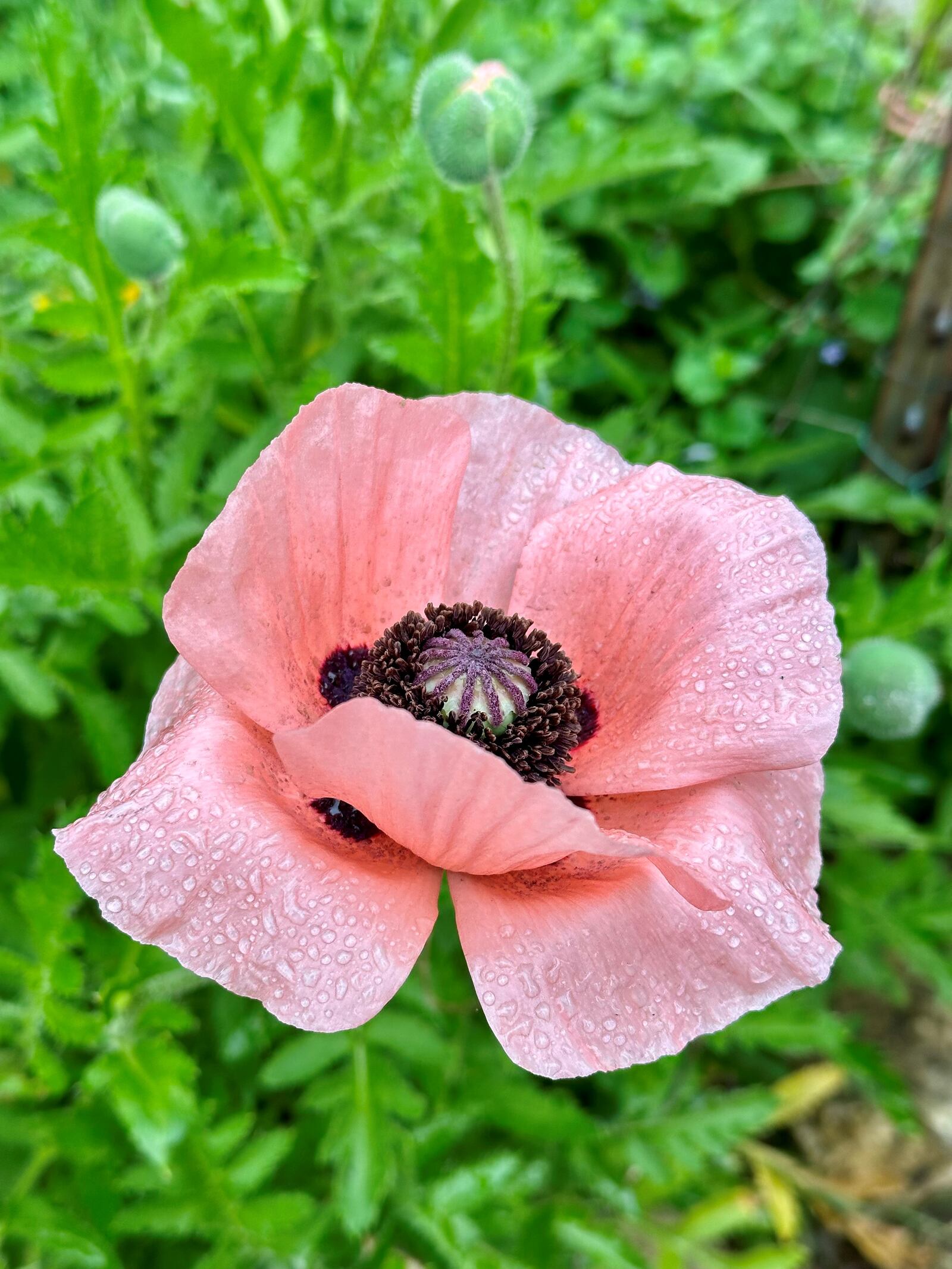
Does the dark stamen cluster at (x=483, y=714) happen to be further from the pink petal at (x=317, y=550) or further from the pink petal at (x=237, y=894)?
the pink petal at (x=237, y=894)

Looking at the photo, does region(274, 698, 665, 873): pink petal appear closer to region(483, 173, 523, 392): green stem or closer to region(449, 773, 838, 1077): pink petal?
region(449, 773, 838, 1077): pink petal

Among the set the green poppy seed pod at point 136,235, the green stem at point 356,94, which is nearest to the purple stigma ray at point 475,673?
the green poppy seed pod at point 136,235

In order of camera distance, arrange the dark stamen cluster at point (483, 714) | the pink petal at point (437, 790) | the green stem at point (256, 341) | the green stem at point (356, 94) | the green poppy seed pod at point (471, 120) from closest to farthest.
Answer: the pink petal at point (437, 790) < the dark stamen cluster at point (483, 714) < the green poppy seed pod at point (471, 120) < the green stem at point (356, 94) < the green stem at point (256, 341)

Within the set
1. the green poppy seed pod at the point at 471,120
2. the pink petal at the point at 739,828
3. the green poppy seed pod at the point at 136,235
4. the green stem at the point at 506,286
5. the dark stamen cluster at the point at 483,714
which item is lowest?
the pink petal at the point at 739,828

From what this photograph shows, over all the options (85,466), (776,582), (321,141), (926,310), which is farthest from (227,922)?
(926,310)

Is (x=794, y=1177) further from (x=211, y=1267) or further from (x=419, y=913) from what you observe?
(x=419, y=913)

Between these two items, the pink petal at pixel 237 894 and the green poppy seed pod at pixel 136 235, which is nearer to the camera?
the pink petal at pixel 237 894

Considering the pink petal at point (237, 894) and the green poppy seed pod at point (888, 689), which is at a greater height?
the pink petal at point (237, 894)
